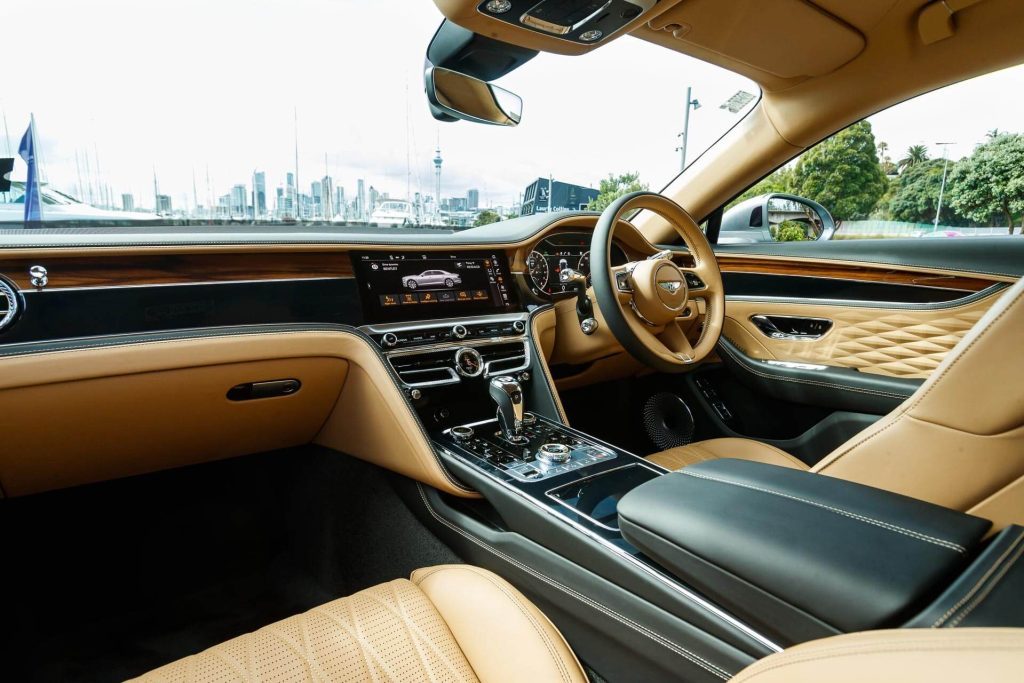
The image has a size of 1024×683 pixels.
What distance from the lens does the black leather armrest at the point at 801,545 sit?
0.61 metres

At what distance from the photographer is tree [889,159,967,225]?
2146 mm

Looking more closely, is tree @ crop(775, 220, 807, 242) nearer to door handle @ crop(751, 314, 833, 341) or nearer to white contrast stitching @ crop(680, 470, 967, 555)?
door handle @ crop(751, 314, 833, 341)

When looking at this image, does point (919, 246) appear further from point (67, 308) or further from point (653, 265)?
point (67, 308)

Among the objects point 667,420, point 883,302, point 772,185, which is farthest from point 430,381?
point 772,185

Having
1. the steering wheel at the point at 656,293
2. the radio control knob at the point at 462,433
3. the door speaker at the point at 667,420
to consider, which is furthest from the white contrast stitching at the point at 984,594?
the door speaker at the point at 667,420

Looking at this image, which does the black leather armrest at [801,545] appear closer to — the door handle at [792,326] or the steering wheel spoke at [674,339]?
the steering wheel spoke at [674,339]

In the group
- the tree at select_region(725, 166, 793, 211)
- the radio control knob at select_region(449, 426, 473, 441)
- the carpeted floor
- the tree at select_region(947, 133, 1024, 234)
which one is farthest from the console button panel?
the tree at select_region(947, 133, 1024, 234)

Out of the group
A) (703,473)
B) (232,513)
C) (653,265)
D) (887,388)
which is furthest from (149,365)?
(887,388)

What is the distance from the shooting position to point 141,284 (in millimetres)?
1322

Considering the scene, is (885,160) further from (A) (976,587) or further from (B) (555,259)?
(A) (976,587)

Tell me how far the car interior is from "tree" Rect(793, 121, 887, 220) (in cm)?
7

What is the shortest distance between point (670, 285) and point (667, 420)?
0.89 meters

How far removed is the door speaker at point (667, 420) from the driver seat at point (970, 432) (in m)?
1.51

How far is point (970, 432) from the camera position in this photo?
825 millimetres
